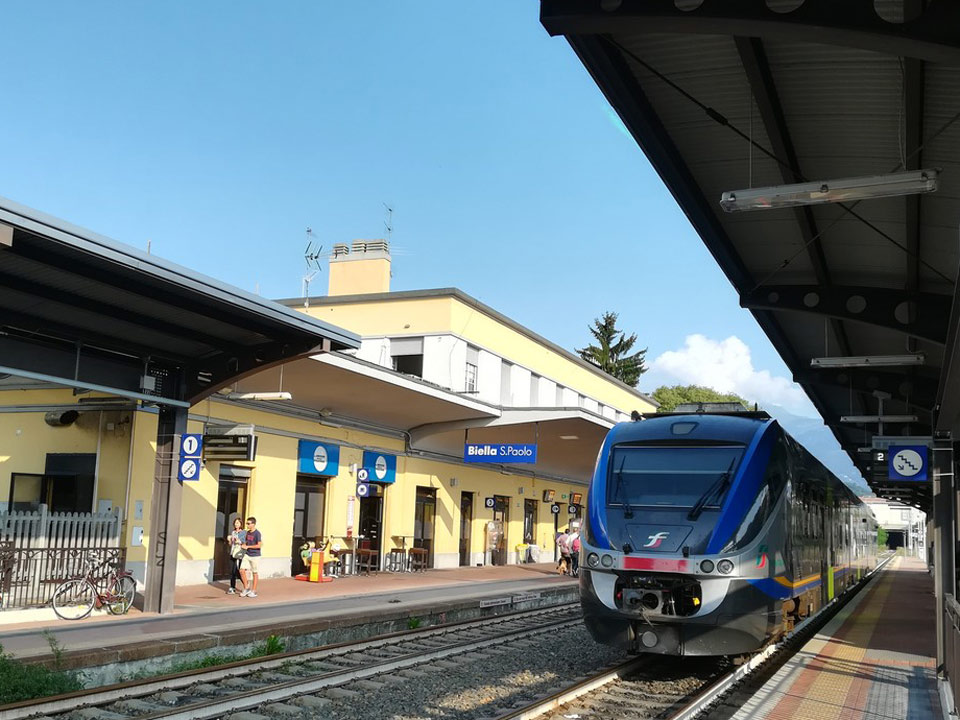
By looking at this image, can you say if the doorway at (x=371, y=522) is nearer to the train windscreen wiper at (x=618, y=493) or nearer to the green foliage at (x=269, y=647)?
the green foliage at (x=269, y=647)

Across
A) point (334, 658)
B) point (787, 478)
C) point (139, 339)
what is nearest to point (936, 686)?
point (787, 478)

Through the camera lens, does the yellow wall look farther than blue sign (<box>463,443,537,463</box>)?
Yes

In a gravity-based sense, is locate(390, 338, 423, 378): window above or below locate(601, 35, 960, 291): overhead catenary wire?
above

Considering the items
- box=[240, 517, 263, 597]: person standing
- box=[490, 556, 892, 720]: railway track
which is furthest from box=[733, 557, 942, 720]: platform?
box=[240, 517, 263, 597]: person standing

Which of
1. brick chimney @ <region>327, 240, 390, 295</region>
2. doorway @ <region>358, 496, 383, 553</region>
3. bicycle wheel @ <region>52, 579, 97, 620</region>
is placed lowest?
bicycle wheel @ <region>52, 579, 97, 620</region>

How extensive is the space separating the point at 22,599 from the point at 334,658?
4871mm

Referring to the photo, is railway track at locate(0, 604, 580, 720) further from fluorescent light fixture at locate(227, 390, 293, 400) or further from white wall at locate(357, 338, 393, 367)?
white wall at locate(357, 338, 393, 367)

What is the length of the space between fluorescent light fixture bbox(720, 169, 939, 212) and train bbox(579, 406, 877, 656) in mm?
2952

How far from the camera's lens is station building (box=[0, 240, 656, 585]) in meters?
16.8

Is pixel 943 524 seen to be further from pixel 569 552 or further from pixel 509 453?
pixel 569 552

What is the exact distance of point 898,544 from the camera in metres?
108

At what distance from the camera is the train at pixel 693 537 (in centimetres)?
889

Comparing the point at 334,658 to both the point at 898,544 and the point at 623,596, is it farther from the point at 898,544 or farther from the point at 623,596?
the point at 898,544

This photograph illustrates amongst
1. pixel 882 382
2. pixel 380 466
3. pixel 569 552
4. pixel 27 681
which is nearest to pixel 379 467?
pixel 380 466
